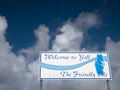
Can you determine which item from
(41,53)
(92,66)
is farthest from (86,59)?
→ (41,53)

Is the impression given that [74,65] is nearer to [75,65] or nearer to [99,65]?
[75,65]

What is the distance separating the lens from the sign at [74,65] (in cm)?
2472

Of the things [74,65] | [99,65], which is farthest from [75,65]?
[99,65]

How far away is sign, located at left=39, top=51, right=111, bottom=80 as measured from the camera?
81.1 feet

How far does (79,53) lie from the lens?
25578 mm

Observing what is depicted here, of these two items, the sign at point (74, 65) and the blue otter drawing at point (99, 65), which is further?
the blue otter drawing at point (99, 65)

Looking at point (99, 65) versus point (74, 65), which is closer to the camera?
point (74, 65)

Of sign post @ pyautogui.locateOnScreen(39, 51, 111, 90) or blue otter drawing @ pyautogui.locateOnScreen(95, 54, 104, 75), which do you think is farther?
blue otter drawing @ pyautogui.locateOnScreen(95, 54, 104, 75)

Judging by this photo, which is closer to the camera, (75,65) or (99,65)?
(75,65)

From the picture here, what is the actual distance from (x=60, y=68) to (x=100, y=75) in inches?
175

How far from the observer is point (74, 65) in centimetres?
2525

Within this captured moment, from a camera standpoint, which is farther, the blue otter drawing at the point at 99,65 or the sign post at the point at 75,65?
the blue otter drawing at the point at 99,65

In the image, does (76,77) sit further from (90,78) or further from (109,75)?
(109,75)

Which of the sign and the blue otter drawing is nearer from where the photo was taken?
the sign
